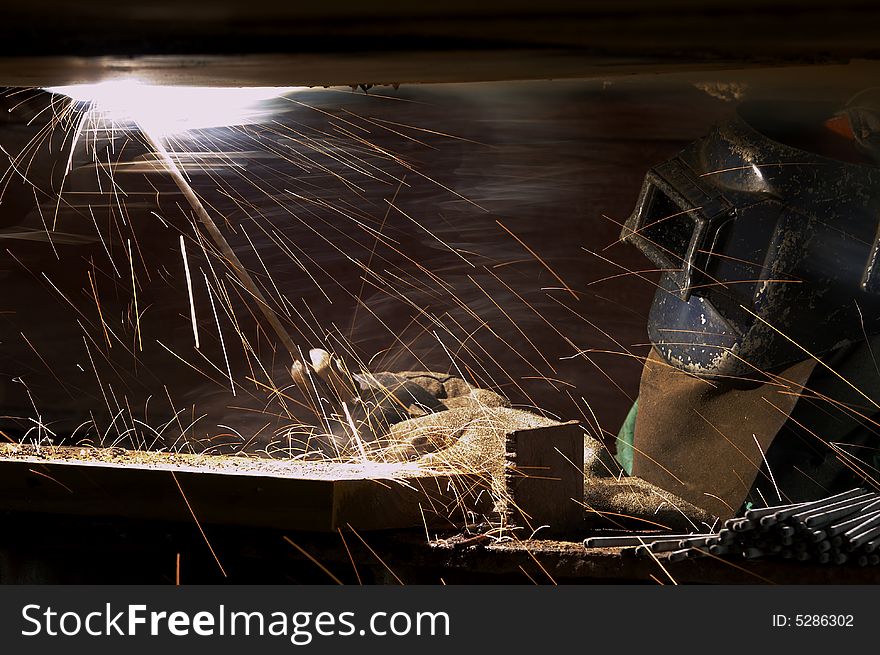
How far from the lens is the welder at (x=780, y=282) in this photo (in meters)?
2.57

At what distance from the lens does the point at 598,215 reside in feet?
14.6

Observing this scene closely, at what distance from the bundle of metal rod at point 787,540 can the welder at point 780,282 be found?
1.89 ft

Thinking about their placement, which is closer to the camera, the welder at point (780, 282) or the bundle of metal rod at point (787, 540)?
the bundle of metal rod at point (787, 540)

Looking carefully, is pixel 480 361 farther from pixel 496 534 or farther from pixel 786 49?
pixel 786 49

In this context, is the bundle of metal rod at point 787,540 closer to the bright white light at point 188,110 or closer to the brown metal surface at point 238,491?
the brown metal surface at point 238,491

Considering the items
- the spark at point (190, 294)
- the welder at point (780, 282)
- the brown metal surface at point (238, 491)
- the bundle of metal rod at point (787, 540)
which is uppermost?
the spark at point (190, 294)

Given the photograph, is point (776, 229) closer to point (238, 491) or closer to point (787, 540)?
point (787, 540)

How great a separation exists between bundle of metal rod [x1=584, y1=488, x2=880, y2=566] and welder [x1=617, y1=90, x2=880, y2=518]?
58 cm

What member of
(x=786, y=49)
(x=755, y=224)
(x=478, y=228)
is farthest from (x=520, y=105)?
(x=786, y=49)

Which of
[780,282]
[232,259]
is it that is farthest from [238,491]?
[780,282]

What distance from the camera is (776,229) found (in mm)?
2605

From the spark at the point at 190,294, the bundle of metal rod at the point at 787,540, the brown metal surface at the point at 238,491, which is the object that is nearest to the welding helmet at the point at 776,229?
the bundle of metal rod at the point at 787,540

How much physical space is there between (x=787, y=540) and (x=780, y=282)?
865 mm

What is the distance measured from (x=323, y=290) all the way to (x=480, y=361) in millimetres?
889
